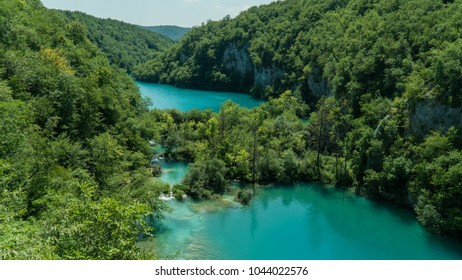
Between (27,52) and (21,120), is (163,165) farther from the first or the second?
(21,120)

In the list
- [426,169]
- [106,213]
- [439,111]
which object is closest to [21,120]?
[106,213]

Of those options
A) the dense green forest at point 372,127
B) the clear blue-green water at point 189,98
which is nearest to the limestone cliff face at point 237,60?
the clear blue-green water at point 189,98

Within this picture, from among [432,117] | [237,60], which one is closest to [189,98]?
[237,60]

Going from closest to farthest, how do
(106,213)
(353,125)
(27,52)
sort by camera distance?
(106,213), (27,52), (353,125)

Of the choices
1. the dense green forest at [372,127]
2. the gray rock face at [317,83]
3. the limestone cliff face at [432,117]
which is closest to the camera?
the dense green forest at [372,127]

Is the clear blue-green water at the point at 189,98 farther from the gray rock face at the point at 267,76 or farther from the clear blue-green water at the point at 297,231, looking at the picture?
the clear blue-green water at the point at 297,231

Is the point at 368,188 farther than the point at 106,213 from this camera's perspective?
Yes
